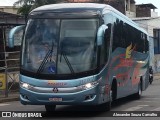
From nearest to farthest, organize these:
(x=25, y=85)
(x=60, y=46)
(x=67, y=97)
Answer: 1. (x=67, y=97)
2. (x=60, y=46)
3. (x=25, y=85)

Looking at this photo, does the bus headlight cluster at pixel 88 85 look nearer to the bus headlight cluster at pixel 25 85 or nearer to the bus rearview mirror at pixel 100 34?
the bus rearview mirror at pixel 100 34

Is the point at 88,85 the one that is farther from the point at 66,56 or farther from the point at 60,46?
the point at 60,46

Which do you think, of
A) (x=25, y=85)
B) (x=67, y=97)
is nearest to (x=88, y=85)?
(x=67, y=97)

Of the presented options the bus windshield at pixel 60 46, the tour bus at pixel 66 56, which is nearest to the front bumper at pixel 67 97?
the tour bus at pixel 66 56

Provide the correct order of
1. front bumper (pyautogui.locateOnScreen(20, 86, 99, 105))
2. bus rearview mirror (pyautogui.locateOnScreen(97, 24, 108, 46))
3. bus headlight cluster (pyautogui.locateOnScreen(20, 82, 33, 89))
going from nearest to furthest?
front bumper (pyautogui.locateOnScreen(20, 86, 99, 105)) < bus rearview mirror (pyautogui.locateOnScreen(97, 24, 108, 46)) < bus headlight cluster (pyautogui.locateOnScreen(20, 82, 33, 89))

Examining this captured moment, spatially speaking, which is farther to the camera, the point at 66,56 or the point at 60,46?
the point at 60,46

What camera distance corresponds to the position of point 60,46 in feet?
43.0

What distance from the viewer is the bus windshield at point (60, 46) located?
13.0 meters

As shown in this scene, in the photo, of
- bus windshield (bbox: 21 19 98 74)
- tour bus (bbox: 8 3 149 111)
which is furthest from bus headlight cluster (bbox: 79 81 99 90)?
bus windshield (bbox: 21 19 98 74)

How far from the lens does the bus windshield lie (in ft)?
42.6

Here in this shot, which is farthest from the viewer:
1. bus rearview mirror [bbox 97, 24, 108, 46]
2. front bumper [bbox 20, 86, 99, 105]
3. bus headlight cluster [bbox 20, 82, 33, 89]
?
bus headlight cluster [bbox 20, 82, 33, 89]

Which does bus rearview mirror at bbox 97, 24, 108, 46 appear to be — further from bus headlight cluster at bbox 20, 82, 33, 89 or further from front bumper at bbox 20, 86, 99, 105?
bus headlight cluster at bbox 20, 82, 33, 89

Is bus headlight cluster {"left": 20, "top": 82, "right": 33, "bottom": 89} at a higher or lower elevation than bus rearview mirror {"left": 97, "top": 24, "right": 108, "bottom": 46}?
lower

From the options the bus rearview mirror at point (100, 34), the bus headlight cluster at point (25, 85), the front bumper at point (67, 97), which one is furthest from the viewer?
the bus headlight cluster at point (25, 85)
